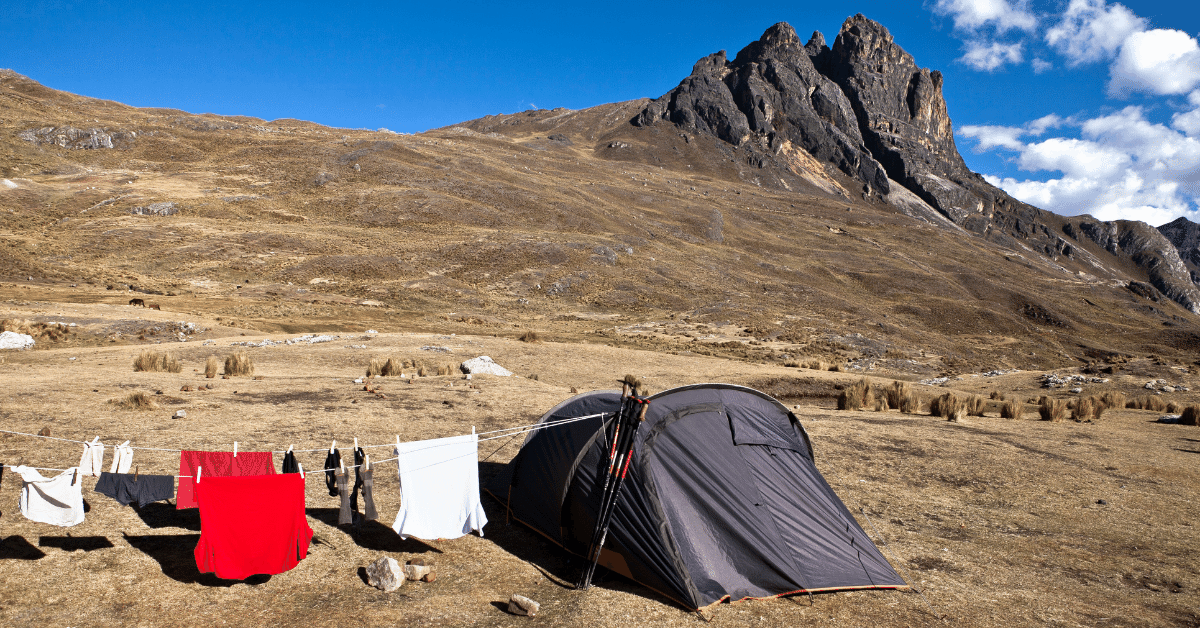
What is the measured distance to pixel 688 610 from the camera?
679cm

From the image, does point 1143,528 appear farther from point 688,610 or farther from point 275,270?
point 275,270

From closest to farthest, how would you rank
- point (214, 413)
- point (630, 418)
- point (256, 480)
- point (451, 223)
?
1. point (256, 480)
2. point (630, 418)
3. point (214, 413)
4. point (451, 223)

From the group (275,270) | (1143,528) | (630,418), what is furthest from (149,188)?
(1143,528)

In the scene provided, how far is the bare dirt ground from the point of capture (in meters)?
6.57

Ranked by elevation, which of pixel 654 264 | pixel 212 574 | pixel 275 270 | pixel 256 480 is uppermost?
pixel 654 264

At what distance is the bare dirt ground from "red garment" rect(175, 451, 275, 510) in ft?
2.02

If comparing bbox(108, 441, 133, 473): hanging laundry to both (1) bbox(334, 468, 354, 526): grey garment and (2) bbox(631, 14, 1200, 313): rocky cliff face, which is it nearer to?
(1) bbox(334, 468, 354, 526): grey garment

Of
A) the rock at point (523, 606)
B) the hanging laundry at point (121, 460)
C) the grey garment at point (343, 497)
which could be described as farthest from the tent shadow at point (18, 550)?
the rock at point (523, 606)

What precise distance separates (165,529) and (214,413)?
577 cm

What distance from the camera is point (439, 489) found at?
7555mm

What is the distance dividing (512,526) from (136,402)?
961cm

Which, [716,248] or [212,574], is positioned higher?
[716,248]

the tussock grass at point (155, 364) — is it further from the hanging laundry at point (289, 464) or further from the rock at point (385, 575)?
the rock at point (385, 575)

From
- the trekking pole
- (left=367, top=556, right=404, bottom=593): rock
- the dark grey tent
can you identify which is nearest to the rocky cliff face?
the dark grey tent
